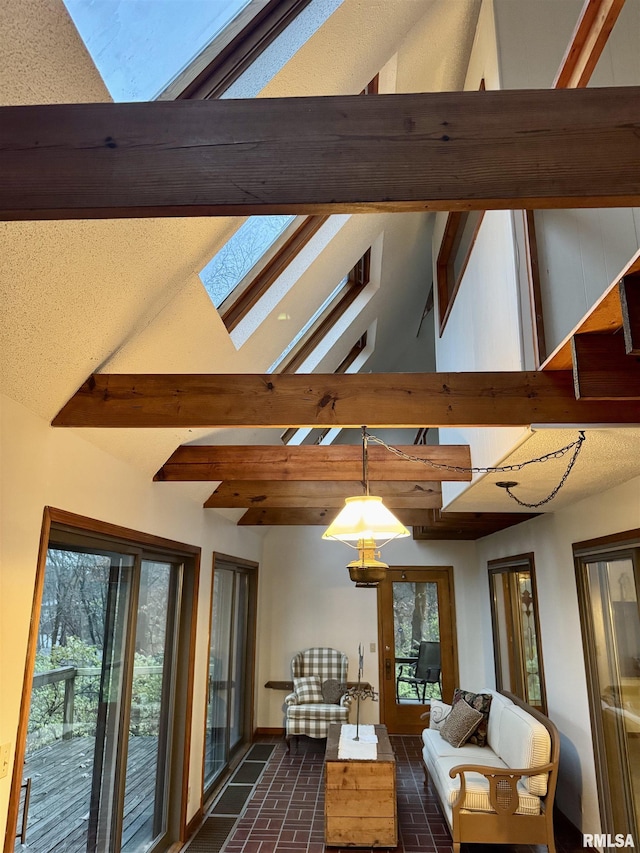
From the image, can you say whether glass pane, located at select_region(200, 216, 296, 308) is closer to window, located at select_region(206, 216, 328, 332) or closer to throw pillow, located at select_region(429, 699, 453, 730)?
window, located at select_region(206, 216, 328, 332)

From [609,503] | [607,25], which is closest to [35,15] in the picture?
[607,25]

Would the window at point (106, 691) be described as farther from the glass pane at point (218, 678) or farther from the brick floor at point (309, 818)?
the glass pane at point (218, 678)

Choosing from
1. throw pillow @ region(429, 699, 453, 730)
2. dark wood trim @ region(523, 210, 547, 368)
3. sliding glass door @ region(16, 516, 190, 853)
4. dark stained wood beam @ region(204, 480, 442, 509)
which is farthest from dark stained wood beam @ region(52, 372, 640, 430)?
throw pillow @ region(429, 699, 453, 730)

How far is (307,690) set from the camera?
22.4 ft

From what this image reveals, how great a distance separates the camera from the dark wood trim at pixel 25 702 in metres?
2.21

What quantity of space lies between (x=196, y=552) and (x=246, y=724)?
320cm

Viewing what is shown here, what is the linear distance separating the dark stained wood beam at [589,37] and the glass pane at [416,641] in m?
6.42

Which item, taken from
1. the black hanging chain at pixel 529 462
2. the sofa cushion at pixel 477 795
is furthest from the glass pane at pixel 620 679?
the black hanging chain at pixel 529 462

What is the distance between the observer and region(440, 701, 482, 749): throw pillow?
4.86m

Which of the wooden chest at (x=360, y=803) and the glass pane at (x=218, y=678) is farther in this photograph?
the glass pane at (x=218, y=678)

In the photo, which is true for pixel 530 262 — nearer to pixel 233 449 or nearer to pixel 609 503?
pixel 609 503

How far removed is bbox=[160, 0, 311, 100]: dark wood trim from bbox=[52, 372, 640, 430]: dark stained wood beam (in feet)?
3.70

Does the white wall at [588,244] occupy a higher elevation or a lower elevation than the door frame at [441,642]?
Answer: higher

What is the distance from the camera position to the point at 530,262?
2.57 meters
